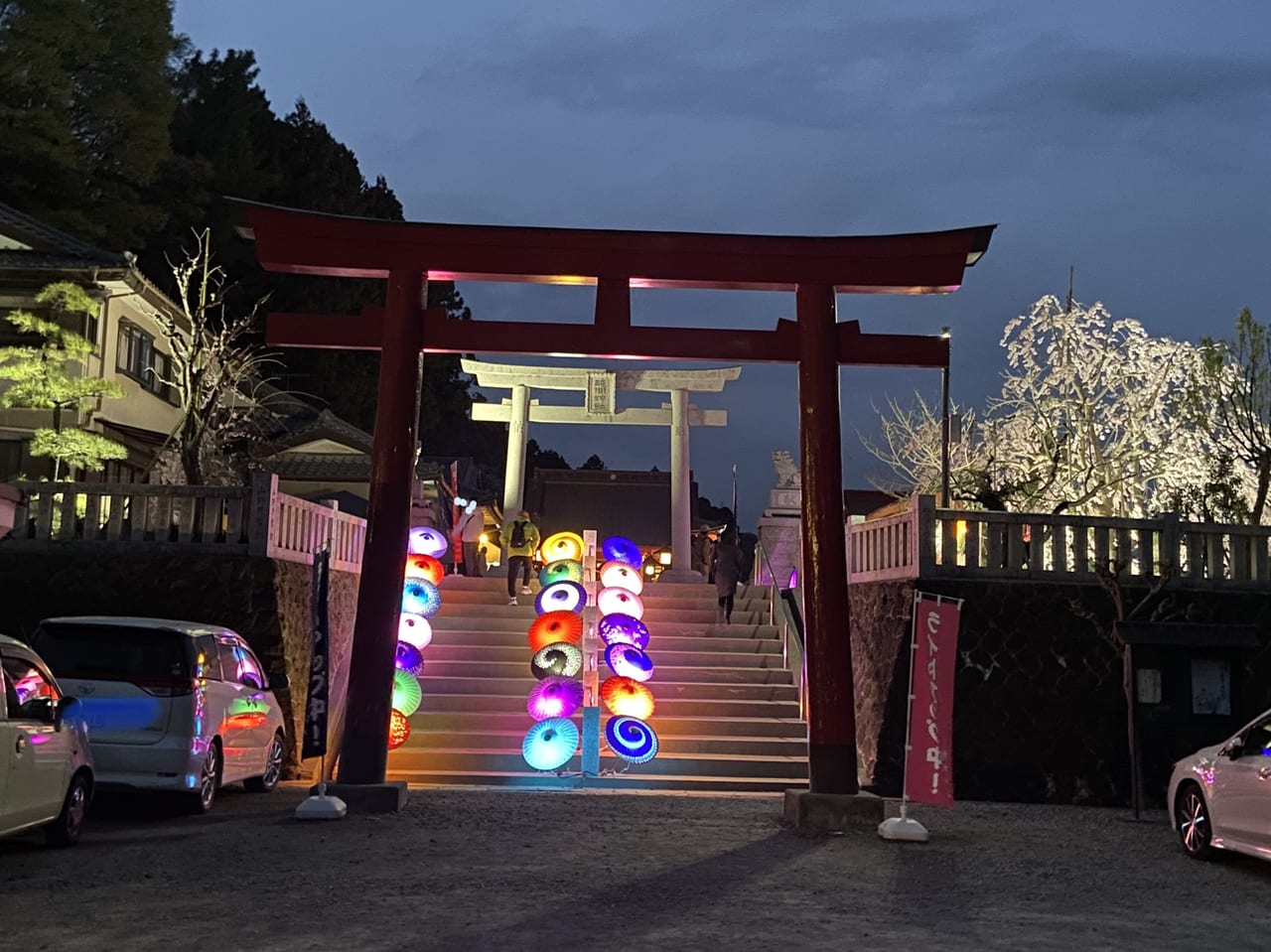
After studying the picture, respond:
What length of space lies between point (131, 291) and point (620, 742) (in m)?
16.0

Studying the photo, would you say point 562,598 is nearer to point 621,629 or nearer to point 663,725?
point 621,629

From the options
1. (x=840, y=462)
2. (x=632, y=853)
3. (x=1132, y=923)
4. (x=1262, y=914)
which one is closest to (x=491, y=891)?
(x=632, y=853)

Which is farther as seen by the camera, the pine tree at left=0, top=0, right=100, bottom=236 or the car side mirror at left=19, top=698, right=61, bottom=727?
the pine tree at left=0, top=0, right=100, bottom=236

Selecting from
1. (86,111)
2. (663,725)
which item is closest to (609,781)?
(663,725)

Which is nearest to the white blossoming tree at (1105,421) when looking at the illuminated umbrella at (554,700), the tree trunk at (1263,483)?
the tree trunk at (1263,483)

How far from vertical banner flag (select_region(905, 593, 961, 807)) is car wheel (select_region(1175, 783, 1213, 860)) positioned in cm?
185

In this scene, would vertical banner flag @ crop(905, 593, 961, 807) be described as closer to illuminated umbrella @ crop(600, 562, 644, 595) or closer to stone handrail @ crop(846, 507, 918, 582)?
stone handrail @ crop(846, 507, 918, 582)

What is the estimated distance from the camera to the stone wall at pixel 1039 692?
14094 millimetres

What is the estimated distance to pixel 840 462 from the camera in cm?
1176

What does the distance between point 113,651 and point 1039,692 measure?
968 centimetres

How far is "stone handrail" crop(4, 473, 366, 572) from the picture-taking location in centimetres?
1454

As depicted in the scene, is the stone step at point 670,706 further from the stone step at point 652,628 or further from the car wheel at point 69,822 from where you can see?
the car wheel at point 69,822

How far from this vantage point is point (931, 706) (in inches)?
411

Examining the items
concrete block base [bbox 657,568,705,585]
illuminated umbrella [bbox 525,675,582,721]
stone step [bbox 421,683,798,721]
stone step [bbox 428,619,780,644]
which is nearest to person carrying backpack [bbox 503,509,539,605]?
stone step [bbox 428,619,780,644]
